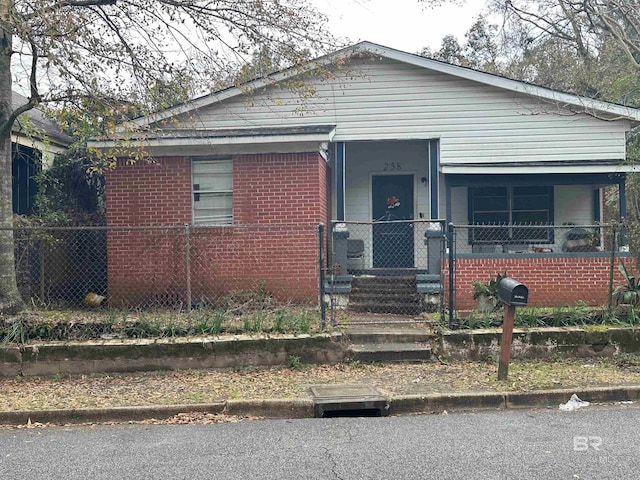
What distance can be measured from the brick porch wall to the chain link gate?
581 mm

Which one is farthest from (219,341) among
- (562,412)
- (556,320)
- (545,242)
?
(545,242)

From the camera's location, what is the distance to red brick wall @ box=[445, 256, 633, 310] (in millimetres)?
10172

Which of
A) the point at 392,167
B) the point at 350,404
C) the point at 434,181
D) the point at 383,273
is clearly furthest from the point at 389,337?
the point at 392,167

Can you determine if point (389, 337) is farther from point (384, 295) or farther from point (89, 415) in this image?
point (89, 415)

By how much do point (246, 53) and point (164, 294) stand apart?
4370mm

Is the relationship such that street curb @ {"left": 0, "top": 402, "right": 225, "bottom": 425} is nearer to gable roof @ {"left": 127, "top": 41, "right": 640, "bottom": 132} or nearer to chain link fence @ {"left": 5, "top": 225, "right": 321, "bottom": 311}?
chain link fence @ {"left": 5, "top": 225, "right": 321, "bottom": 311}

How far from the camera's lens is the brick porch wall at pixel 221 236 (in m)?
10.2

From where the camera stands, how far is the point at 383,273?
36.5 feet

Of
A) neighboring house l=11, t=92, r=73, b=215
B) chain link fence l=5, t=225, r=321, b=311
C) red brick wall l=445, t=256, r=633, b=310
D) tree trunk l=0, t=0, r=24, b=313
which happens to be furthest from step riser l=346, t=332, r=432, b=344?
neighboring house l=11, t=92, r=73, b=215

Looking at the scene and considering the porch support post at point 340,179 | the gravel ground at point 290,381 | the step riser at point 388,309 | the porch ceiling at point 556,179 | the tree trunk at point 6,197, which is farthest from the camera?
the porch support post at point 340,179

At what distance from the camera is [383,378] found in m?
6.84

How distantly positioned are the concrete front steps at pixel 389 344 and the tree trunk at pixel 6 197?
4620 mm

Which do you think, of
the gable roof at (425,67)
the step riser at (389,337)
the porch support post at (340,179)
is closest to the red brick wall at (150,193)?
the gable roof at (425,67)

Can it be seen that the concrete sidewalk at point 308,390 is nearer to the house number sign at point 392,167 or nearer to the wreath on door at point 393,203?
the wreath on door at point 393,203
